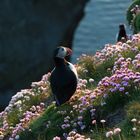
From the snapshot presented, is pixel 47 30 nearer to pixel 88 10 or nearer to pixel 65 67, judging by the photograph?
pixel 88 10

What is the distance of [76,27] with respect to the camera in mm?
61531

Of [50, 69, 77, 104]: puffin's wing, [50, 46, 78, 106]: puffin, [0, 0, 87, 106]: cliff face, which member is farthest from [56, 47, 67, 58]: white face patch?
[0, 0, 87, 106]: cliff face

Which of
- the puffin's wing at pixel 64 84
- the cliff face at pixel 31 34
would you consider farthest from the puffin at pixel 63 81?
the cliff face at pixel 31 34

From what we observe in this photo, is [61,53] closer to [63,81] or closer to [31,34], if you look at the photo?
[63,81]

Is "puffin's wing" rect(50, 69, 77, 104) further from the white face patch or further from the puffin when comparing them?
the white face patch

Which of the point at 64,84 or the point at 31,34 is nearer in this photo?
the point at 64,84

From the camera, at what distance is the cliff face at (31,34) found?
179 ft

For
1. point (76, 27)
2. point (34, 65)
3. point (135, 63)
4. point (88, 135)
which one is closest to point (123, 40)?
point (135, 63)

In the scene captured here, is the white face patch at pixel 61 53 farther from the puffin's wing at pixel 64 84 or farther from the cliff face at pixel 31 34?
the cliff face at pixel 31 34

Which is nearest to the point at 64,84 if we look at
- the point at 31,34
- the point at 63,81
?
the point at 63,81

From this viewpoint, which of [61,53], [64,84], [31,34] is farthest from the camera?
[31,34]

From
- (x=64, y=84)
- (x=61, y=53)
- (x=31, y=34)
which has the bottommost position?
(x=64, y=84)

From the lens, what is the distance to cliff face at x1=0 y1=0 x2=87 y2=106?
5444 centimetres

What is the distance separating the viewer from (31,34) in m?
60.8
